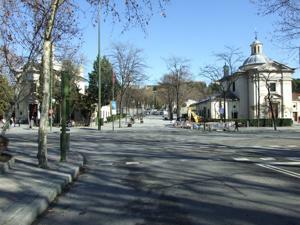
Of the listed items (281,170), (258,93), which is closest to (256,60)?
(258,93)

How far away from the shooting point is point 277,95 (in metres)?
85.9

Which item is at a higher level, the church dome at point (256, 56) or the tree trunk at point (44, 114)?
the church dome at point (256, 56)

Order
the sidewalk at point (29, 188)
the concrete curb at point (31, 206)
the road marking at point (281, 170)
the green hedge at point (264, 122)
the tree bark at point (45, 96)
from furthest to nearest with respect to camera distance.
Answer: the green hedge at point (264, 122)
the tree bark at point (45, 96)
the road marking at point (281, 170)
the sidewalk at point (29, 188)
the concrete curb at point (31, 206)

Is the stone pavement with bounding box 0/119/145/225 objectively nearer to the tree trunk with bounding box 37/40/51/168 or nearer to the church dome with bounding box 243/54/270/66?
the tree trunk with bounding box 37/40/51/168

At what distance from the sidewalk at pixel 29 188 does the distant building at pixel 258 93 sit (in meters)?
69.6

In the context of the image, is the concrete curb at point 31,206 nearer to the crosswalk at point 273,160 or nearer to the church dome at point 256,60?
the crosswalk at point 273,160

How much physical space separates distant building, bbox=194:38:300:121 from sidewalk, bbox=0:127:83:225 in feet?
228

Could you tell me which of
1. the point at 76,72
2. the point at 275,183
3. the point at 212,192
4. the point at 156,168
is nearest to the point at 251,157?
the point at 156,168

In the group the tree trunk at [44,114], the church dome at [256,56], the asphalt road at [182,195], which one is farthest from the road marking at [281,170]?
the church dome at [256,56]

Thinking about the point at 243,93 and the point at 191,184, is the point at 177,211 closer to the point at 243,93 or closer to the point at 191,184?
the point at 191,184

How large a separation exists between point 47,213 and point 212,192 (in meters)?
3.79

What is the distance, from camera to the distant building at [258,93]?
84.3m

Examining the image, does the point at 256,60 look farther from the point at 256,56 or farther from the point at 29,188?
the point at 29,188

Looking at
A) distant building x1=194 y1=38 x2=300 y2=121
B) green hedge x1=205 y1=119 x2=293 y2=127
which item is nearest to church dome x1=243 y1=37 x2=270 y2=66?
distant building x1=194 y1=38 x2=300 y2=121
